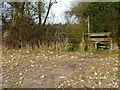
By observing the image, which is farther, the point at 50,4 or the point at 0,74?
the point at 50,4

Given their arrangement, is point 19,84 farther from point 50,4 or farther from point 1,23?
point 50,4

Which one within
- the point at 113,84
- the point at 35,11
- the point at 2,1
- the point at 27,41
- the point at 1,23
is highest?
the point at 2,1

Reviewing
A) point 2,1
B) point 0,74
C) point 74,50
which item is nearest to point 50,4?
point 2,1

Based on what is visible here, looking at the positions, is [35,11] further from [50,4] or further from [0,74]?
[0,74]

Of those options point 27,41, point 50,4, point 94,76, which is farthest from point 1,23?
point 94,76

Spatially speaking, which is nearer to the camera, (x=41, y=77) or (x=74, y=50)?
(x=41, y=77)

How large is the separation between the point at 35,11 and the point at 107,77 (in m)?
8.37

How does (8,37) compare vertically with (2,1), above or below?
below

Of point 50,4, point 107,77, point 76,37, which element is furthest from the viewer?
point 50,4

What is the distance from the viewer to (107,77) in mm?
3479

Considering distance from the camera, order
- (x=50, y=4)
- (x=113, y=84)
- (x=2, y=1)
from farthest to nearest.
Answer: (x=50, y=4) → (x=2, y=1) → (x=113, y=84)

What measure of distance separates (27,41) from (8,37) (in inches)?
52.2

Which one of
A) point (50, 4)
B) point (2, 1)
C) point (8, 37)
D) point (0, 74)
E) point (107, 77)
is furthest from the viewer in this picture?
point (50, 4)

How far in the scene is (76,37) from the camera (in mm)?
8562
